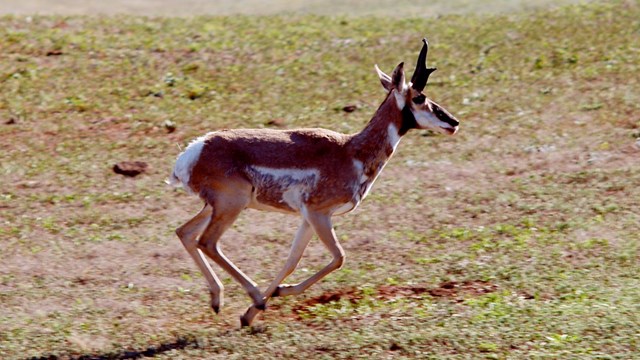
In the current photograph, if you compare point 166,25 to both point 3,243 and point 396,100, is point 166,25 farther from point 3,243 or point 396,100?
point 396,100

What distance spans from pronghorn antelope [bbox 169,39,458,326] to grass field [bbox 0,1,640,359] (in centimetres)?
53

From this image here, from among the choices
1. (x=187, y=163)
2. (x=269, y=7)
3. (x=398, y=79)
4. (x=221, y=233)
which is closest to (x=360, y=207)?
(x=398, y=79)

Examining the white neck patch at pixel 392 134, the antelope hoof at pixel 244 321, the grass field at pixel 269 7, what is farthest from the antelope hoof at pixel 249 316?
the grass field at pixel 269 7

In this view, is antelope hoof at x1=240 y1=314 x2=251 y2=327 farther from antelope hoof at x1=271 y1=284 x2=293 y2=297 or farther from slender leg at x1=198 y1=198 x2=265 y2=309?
antelope hoof at x1=271 y1=284 x2=293 y2=297

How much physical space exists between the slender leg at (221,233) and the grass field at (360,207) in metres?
0.28

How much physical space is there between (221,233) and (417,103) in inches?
82.3

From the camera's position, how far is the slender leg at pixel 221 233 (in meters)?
10.4

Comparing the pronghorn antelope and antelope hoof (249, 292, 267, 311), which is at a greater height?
the pronghorn antelope

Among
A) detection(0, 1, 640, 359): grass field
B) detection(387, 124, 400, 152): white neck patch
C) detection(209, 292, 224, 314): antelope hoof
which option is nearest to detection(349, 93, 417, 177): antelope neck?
detection(387, 124, 400, 152): white neck patch

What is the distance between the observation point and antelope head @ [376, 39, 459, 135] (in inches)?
424

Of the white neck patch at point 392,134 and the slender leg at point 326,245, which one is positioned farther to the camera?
the white neck patch at point 392,134

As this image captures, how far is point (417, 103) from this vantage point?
1091cm

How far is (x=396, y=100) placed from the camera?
1088 centimetres

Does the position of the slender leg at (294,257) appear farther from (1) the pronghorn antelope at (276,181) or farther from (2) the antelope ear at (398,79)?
(2) the antelope ear at (398,79)
